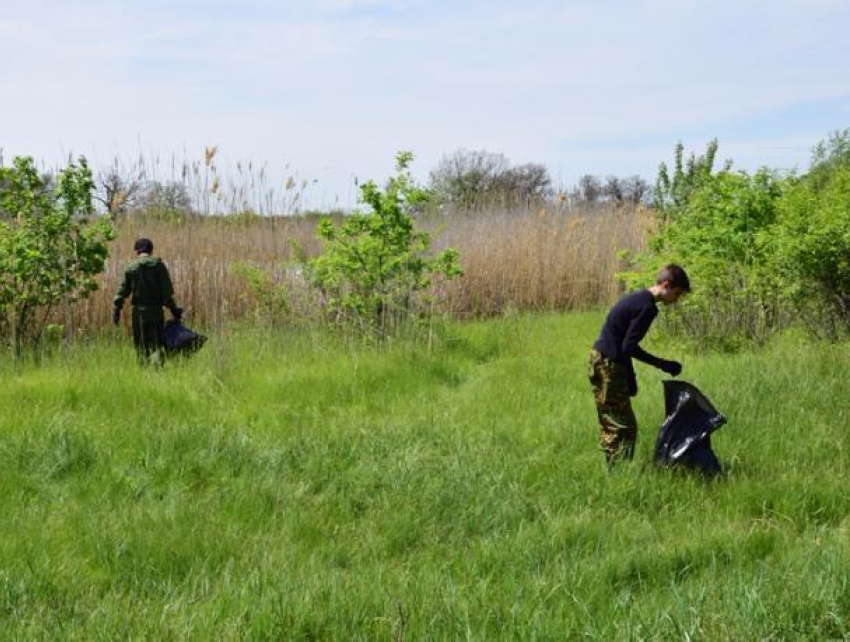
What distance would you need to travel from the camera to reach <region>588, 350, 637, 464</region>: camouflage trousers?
491cm

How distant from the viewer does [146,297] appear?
26.0 ft

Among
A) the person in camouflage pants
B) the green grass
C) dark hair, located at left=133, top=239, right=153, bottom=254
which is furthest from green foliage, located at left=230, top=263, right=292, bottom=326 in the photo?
the person in camouflage pants

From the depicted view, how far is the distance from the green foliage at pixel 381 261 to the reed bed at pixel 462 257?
800 millimetres

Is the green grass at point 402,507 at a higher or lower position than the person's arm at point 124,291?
lower

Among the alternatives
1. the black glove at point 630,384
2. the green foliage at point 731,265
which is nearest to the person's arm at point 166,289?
the black glove at point 630,384

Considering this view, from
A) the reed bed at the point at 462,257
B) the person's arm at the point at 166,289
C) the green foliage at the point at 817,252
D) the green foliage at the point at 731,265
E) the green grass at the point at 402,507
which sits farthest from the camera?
the reed bed at the point at 462,257

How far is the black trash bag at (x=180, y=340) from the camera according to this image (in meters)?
7.77

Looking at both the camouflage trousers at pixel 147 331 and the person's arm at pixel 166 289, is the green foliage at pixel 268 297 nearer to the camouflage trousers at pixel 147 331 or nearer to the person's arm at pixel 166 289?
the person's arm at pixel 166 289

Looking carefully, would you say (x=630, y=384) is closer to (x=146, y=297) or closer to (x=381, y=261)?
(x=381, y=261)

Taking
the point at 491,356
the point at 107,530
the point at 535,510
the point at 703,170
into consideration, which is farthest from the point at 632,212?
the point at 107,530

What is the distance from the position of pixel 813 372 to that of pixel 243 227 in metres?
7.66

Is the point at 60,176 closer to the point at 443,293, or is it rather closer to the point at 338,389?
the point at 338,389

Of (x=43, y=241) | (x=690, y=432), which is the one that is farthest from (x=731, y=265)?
(x=43, y=241)

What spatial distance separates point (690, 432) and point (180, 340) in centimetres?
523
